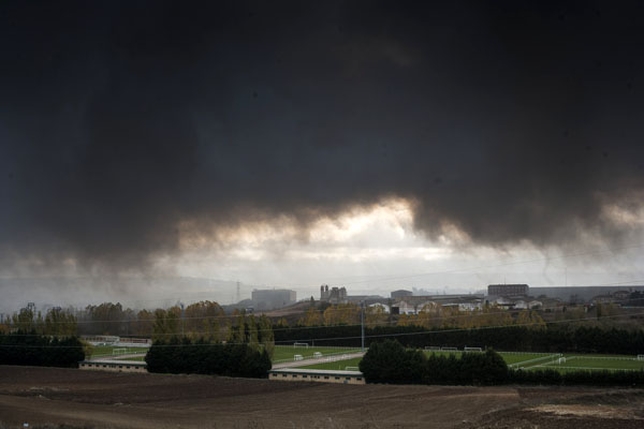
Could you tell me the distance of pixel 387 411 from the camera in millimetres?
23656

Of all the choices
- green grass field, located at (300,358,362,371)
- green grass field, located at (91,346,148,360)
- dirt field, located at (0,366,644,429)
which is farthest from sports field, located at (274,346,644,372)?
green grass field, located at (91,346,148,360)

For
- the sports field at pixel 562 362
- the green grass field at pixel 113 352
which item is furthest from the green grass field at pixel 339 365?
the green grass field at pixel 113 352

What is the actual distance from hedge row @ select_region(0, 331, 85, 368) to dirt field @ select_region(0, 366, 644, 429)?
989cm

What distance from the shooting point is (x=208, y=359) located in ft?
130

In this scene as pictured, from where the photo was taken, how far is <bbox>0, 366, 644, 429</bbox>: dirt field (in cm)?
1991

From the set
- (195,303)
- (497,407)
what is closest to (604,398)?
(497,407)

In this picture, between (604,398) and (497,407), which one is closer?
(497,407)

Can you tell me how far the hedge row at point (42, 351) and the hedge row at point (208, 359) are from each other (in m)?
9.17

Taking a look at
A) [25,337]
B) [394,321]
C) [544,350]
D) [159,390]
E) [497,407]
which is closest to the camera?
[497,407]

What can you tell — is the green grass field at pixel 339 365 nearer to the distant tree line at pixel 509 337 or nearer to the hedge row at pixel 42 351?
the distant tree line at pixel 509 337

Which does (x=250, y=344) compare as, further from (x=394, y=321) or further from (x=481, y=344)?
(x=394, y=321)

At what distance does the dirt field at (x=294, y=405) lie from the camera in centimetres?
1991

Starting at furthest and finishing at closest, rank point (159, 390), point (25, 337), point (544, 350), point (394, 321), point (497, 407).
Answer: point (394, 321), point (544, 350), point (25, 337), point (159, 390), point (497, 407)

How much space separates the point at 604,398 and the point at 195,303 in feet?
183
